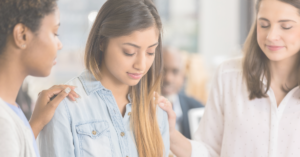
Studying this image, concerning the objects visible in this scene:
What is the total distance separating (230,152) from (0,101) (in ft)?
3.17

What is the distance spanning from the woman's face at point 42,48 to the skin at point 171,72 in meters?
1.55

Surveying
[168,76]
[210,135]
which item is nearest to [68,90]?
[210,135]

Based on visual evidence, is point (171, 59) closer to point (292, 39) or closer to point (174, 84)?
point (174, 84)

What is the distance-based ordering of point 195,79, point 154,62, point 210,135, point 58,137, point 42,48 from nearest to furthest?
point 42,48
point 58,137
point 154,62
point 210,135
point 195,79

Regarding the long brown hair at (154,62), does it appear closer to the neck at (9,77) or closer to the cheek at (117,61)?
the cheek at (117,61)

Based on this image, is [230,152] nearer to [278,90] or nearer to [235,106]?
[235,106]

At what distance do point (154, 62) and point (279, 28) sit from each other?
50 centimetres

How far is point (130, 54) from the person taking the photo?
1.09 m

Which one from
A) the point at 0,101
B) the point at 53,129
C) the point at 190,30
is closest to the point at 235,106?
the point at 53,129

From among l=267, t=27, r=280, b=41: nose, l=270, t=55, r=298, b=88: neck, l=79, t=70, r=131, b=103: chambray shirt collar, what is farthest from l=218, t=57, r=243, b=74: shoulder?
l=79, t=70, r=131, b=103: chambray shirt collar

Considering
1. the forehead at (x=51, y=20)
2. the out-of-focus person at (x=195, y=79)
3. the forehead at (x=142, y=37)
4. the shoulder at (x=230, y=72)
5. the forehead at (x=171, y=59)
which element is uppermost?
the forehead at (x=51, y=20)

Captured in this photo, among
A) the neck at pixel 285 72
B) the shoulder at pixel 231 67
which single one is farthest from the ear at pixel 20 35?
the neck at pixel 285 72

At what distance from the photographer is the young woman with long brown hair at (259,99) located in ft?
4.04

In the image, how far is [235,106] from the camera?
1.41m
